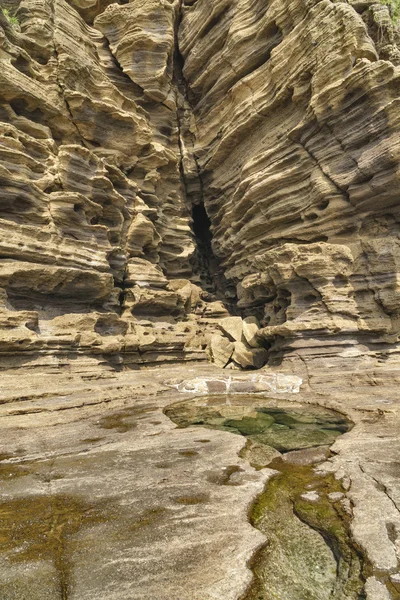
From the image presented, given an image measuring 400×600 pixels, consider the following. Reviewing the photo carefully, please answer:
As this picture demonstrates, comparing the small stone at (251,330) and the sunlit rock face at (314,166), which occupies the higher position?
the sunlit rock face at (314,166)

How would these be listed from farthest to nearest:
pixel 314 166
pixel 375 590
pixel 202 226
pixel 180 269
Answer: pixel 202 226 → pixel 180 269 → pixel 314 166 → pixel 375 590

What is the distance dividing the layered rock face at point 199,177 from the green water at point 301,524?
41.2ft

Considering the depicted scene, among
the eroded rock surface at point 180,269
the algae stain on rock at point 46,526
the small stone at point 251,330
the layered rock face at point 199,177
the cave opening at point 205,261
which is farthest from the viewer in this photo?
the cave opening at point 205,261

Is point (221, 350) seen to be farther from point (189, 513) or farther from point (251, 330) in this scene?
point (189, 513)

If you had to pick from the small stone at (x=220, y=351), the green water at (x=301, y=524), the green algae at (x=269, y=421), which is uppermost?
the small stone at (x=220, y=351)

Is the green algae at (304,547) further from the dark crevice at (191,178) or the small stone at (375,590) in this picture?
the dark crevice at (191,178)

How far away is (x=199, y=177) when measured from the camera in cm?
4016

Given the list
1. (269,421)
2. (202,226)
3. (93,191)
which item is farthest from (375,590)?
(202,226)

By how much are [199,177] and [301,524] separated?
1502 inches

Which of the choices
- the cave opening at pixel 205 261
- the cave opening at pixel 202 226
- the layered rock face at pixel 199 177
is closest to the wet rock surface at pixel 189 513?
the layered rock face at pixel 199 177

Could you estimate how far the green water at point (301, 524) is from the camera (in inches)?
185

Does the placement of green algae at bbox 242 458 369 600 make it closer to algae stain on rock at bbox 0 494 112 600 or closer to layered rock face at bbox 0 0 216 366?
algae stain on rock at bbox 0 494 112 600

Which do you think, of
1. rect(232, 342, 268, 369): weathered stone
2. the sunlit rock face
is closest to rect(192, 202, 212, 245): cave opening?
the sunlit rock face

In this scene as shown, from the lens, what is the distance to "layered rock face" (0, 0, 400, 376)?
73.5 feet
